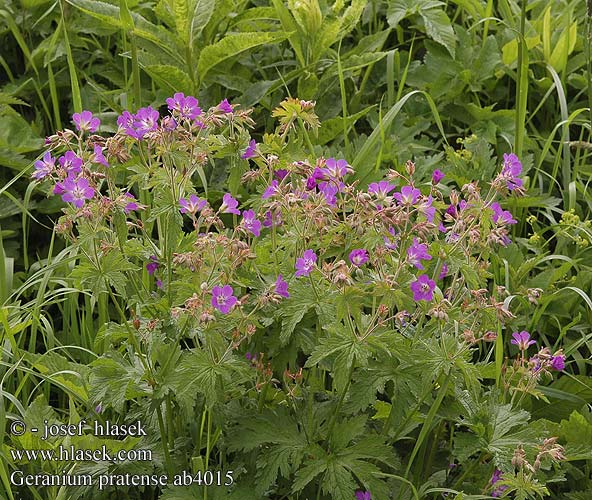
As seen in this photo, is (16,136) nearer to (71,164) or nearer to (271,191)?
(71,164)

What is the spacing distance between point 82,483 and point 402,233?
0.75 meters

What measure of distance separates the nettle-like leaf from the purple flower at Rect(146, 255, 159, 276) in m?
1.36

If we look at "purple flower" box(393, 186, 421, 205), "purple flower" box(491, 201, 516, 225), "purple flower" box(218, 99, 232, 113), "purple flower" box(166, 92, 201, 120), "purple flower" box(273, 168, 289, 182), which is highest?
"purple flower" box(218, 99, 232, 113)

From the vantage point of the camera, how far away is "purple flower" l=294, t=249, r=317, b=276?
1595 millimetres

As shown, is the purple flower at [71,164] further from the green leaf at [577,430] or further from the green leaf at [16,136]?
the green leaf at [577,430]

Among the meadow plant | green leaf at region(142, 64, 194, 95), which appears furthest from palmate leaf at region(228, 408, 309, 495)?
green leaf at region(142, 64, 194, 95)

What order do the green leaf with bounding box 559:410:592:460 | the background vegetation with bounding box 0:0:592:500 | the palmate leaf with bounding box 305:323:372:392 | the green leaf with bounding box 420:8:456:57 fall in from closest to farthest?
the palmate leaf with bounding box 305:323:372:392 < the green leaf with bounding box 559:410:592:460 < the background vegetation with bounding box 0:0:592:500 < the green leaf with bounding box 420:8:456:57

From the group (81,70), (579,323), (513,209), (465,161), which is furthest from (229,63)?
(579,323)

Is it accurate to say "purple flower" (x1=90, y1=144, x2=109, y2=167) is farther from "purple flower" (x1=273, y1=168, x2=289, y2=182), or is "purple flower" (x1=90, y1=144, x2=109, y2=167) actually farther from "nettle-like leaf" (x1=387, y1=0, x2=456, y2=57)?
"nettle-like leaf" (x1=387, y1=0, x2=456, y2=57)

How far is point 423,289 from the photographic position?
1612 millimetres

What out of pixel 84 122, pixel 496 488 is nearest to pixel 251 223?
pixel 84 122

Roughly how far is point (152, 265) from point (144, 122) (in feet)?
1.00

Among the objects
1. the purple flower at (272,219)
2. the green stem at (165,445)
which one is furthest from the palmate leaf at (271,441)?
the purple flower at (272,219)

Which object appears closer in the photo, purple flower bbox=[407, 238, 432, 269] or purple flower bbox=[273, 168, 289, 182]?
purple flower bbox=[407, 238, 432, 269]
